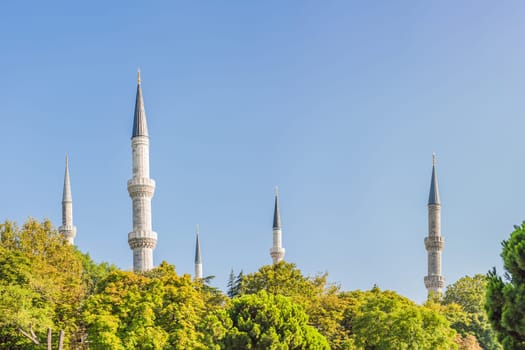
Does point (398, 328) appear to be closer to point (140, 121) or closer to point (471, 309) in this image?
point (471, 309)

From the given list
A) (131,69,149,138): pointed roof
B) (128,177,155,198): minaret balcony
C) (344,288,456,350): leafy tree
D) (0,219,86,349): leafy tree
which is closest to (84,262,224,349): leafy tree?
(0,219,86,349): leafy tree

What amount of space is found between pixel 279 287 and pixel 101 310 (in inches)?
430

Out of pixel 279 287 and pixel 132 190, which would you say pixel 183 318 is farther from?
pixel 132 190

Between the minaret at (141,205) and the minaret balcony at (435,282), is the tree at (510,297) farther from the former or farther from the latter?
the minaret balcony at (435,282)

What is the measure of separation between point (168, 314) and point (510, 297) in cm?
1812

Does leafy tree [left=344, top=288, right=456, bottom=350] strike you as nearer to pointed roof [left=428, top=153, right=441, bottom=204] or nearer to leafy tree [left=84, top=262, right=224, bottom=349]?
leafy tree [left=84, top=262, right=224, bottom=349]

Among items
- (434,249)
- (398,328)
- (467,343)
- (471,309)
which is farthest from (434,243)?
(398,328)

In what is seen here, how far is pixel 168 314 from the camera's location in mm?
30891

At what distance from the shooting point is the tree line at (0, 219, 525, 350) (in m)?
25.6

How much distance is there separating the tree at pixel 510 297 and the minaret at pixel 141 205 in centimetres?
3209

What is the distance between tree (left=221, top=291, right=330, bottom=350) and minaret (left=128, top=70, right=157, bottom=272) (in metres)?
21.2

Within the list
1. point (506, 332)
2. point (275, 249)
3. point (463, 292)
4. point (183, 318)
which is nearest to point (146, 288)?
point (183, 318)

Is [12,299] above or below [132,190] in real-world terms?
below

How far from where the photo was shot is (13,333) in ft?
98.5
